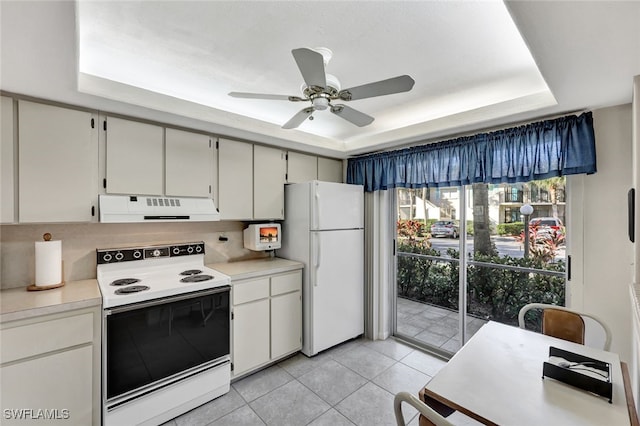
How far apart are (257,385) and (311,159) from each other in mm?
2479

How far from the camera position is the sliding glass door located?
2543 millimetres

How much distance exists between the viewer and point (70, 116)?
2.03 metres

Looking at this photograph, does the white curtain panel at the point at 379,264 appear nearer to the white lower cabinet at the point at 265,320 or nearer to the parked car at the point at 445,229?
→ the parked car at the point at 445,229

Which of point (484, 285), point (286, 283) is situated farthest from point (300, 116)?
Result: point (484, 285)

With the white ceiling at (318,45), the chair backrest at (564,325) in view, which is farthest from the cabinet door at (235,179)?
the chair backrest at (564,325)

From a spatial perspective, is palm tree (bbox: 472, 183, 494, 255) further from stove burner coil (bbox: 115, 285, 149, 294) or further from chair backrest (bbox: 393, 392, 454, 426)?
stove burner coil (bbox: 115, 285, 149, 294)

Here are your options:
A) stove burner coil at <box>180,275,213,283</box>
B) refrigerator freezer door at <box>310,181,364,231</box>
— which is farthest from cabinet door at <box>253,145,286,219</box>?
stove burner coil at <box>180,275,213,283</box>

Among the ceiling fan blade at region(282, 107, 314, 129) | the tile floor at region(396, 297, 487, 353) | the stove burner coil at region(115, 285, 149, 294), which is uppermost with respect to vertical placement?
the ceiling fan blade at region(282, 107, 314, 129)

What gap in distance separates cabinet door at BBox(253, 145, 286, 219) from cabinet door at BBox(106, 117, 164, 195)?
92 centimetres

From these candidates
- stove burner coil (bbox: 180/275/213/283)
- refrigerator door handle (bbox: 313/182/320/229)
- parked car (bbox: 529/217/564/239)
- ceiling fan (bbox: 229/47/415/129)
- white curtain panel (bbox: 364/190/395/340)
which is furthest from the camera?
white curtain panel (bbox: 364/190/395/340)

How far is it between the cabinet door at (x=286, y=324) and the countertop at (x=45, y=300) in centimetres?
146

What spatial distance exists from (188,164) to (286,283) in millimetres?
1495

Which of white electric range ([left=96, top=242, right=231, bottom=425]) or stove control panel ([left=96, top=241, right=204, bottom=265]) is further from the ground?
stove control panel ([left=96, top=241, right=204, bottom=265])

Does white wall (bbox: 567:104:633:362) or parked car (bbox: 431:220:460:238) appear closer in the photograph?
white wall (bbox: 567:104:633:362)
